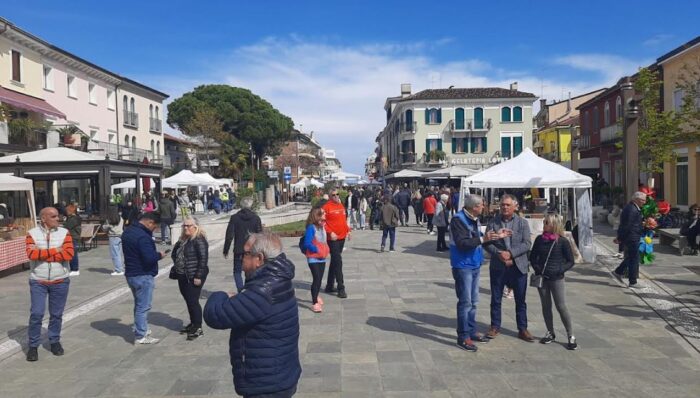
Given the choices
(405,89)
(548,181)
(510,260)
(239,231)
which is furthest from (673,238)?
(405,89)

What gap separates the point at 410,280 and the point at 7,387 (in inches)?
254

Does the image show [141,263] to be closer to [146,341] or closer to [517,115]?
[146,341]

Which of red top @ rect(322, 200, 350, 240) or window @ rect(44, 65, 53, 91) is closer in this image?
red top @ rect(322, 200, 350, 240)

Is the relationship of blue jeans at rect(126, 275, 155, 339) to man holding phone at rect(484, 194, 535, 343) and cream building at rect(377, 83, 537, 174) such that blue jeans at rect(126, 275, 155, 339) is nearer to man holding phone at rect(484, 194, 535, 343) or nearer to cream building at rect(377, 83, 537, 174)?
man holding phone at rect(484, 194, 535, 343)

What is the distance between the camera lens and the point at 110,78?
34375 millimetres

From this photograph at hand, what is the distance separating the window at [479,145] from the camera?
1953 inches

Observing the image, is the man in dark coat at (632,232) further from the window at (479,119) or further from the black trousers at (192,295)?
the window at (479,119)

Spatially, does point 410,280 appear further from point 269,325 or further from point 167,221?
point 167,221

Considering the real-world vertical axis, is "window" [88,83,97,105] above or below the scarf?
above

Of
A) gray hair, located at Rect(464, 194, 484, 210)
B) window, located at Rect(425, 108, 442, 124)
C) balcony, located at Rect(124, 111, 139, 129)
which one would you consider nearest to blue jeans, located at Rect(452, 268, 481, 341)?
gray hair, located at Rect(464, 194, 484, 210)

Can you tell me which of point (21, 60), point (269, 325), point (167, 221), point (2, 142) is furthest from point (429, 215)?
point (21, 60)

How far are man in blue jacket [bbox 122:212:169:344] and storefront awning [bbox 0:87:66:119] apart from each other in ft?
65.0

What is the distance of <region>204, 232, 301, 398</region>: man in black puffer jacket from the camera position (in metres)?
2.84

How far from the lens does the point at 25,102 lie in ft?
78.0
